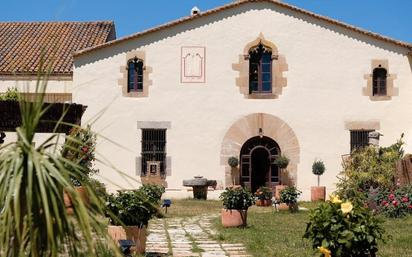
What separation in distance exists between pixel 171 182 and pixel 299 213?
20.5 feet

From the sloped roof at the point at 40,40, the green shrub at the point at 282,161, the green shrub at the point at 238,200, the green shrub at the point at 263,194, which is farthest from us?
the sloped roof at the point at 40,40

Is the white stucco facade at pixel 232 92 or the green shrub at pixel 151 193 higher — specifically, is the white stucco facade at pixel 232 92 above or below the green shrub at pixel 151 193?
above

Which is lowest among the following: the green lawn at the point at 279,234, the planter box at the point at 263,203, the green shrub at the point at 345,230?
the green lawn at the point at 279,234

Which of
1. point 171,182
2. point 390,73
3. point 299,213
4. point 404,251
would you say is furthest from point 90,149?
point 390,73

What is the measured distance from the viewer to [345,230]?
19.4 feet

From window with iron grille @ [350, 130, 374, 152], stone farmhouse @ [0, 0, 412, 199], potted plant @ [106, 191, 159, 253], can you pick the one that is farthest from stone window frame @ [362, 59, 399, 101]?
potted plant @ [106, 191, 159, 253]

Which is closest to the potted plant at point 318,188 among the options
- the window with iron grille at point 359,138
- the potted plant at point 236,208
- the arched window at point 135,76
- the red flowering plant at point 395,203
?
the window with iron grille at point 359,138

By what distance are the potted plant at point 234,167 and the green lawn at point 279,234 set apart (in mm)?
3818

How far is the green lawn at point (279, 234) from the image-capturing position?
853 centimetres

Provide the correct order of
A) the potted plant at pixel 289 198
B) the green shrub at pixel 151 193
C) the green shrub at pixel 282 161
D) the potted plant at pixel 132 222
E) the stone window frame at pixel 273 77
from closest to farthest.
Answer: the potted plant at pixel 132 222, the green shrub at pixel 151 193, the potted plant at pixel 289 198, the green shrub at pixel 282 161, the stone window frame at pixel 273 77

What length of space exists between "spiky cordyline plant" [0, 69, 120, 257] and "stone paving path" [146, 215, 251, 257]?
20.0 feet

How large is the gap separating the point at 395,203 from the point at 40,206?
12.3 m

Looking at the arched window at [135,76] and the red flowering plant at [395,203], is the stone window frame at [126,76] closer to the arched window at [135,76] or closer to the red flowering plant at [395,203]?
the arched window at [135,76]

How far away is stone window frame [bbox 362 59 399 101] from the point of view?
20.4m
